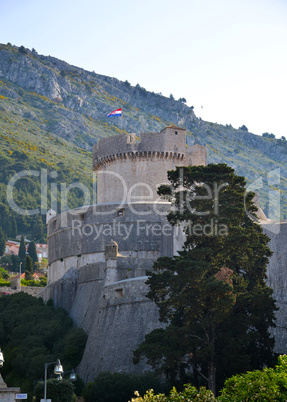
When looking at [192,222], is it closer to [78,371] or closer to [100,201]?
[78,371]

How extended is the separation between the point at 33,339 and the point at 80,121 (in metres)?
121

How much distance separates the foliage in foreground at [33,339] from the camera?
48.0 m

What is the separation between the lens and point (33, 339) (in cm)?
5112

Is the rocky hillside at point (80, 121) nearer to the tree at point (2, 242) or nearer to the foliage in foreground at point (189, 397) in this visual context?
the tree at point (2, 242)

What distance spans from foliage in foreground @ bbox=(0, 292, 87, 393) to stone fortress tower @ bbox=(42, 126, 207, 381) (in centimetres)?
94

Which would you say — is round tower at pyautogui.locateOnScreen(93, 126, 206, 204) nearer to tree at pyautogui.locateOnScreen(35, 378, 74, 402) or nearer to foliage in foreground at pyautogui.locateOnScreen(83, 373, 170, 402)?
foliage in foreground at pyautogui.locateOnScreen(83, 373, 170, 402)

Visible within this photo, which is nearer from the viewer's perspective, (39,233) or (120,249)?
(120,249)

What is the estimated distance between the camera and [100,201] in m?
64.3

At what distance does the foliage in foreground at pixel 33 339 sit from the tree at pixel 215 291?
10157 mm

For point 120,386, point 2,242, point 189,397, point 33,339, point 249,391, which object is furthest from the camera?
point 2,242

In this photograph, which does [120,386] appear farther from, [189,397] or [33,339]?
[189,397]

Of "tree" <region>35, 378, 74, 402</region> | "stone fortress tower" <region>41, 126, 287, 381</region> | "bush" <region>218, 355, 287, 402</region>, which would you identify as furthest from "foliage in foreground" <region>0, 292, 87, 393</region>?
"bush" <region>218, 355, 287, 402</region>

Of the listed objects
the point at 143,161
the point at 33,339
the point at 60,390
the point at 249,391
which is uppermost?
the point at 143,161

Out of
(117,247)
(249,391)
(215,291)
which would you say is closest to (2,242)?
(117,247)
